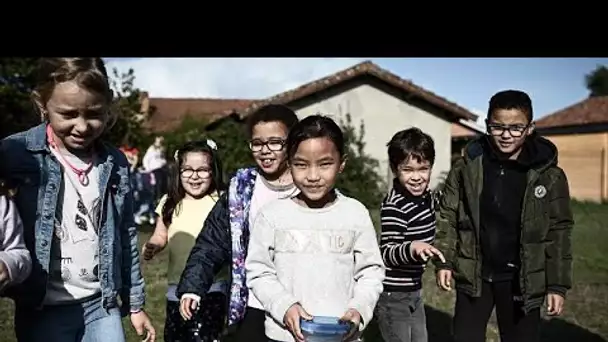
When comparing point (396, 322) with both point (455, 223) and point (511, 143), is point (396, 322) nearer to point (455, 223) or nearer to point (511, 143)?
point (455, 223)

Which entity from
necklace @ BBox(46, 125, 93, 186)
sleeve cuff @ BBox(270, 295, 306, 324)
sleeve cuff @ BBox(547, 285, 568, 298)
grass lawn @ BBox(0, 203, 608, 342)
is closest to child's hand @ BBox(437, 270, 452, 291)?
sleeve cuff @ BBox(547, 285, 568, 298)

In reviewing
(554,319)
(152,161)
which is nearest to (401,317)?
(554,319)

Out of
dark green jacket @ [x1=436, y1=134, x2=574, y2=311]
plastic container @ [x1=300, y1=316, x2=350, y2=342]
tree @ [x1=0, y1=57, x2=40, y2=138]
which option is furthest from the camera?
tree @ [x1=0, y1=57, x2=40, y2=138]

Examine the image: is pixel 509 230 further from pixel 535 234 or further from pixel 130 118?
pixel 130 118

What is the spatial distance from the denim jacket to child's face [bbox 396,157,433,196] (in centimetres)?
167

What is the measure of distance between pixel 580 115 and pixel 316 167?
33525mm

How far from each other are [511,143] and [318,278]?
1698mm

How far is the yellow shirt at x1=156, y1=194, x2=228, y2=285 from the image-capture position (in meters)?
4.36

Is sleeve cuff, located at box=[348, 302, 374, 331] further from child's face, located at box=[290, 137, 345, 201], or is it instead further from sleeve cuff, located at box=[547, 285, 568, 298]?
sleeve cuff, located at box=[547, 285, 568, 298]

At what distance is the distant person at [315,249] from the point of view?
2.70 metres

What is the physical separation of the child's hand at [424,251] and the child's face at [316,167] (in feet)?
3.40

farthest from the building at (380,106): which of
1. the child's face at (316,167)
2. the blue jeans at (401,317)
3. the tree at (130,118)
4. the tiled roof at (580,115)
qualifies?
the child's face at (316,167)

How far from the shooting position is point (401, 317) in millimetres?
4043
